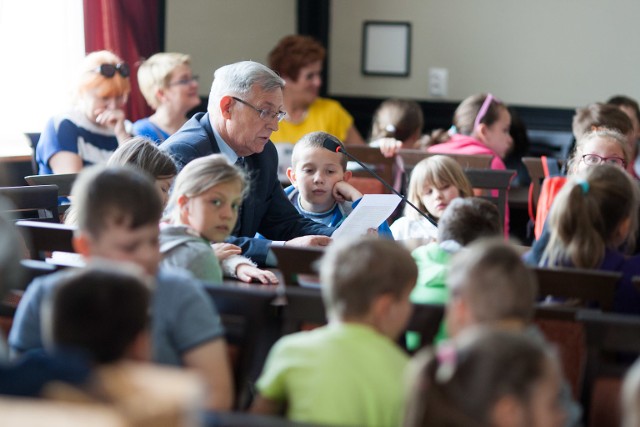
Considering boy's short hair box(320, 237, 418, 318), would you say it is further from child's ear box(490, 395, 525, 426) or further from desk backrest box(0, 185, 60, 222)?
desk backrest box(0, 185, 60, 222)

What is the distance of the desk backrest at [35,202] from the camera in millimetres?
3123

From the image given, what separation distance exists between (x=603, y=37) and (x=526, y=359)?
6068mm

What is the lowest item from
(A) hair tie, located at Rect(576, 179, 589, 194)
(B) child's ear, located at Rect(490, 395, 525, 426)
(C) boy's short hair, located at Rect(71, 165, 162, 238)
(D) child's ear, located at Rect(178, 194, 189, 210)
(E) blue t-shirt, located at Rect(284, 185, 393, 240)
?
(E) blue t-shirt, located at Rect(284, 185, 393, 240)

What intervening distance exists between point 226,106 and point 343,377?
2.03 meters

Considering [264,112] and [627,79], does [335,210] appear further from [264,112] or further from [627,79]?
[627,79]

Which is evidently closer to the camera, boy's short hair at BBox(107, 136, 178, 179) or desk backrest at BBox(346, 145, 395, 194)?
boy's short hair at BBox(107, 136, 178, 179)

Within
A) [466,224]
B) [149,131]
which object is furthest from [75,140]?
[466,224]

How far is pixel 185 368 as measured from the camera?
1920 mm

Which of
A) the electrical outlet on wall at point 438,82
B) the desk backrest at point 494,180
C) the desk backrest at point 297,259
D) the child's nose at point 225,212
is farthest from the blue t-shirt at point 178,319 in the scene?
the electrical outlet on wall at point 438,82

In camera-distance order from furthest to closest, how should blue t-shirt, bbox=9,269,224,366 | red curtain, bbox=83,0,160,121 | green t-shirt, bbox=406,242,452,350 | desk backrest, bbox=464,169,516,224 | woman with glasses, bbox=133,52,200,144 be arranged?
red curtain, bbox=83,0,160,121, woman with glasses, bbox=133,52,200,144, desk backrest, bbox=464,169,516,224, green t-shirt, bbox=406,242,452,350, blue t-shirt, bbox=9,269,224,366

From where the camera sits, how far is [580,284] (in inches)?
84.8

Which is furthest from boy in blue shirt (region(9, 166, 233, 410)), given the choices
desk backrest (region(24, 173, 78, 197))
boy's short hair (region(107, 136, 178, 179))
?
desk backrest (region(24, 173, 78, 197))

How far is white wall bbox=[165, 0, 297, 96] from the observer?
6.19m

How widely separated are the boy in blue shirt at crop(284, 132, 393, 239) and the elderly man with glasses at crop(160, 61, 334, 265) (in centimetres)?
13
